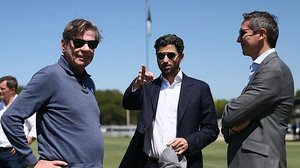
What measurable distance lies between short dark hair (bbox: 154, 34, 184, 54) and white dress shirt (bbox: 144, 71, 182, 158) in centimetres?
32

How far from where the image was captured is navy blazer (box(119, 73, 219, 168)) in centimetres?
501

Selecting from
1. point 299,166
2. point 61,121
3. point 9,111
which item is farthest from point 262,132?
point 299,166

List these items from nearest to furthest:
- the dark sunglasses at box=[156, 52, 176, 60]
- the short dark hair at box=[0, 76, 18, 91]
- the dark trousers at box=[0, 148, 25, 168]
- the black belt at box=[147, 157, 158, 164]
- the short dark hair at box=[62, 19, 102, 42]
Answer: the short dark hair at box=[62, 19, 102, 42]
the black belt at box=[147, 157, 158, 164]
the dark sunglasses at box=[156, 52, 176, 60]
the dark trousers at box=[0, 148, 25, 168]
the short dark hair at box=[0, 76, 18, 91]

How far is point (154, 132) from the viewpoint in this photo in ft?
16.7

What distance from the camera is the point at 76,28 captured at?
4199 millimetres

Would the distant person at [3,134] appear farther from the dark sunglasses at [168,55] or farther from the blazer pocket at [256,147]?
the blazer pocket at [256,147]

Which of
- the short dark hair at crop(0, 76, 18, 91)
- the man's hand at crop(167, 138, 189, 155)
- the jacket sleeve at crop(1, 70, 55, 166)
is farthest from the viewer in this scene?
the short dark hair at crop(0, 76, 18, 91)

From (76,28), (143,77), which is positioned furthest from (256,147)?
(76,28)

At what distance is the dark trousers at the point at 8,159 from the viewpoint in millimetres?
7586

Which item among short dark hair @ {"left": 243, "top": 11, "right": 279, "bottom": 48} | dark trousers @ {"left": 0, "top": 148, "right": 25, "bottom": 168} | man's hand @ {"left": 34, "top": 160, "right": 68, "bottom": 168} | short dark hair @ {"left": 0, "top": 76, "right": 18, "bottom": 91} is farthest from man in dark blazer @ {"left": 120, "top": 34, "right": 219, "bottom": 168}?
short dark hair @ {"left": 0, "top": 76, "right": 18, "bottom": 91}

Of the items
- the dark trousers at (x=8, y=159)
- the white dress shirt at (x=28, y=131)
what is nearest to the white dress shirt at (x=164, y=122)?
the white dress shirt at (x=28, y=131)

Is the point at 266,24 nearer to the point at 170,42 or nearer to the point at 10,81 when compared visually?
the point at 170,42

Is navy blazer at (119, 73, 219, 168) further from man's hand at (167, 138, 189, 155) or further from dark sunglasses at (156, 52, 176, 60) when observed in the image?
dark sunglasses at (156, 52, 176, 60)

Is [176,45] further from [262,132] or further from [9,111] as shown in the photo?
[9,111]
